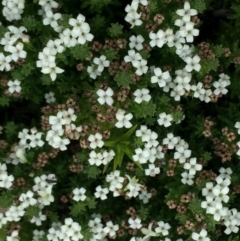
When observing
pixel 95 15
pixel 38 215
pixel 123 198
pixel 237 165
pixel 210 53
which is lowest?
pixel 38 215

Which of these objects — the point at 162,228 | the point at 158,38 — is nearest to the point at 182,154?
the point at 162,228

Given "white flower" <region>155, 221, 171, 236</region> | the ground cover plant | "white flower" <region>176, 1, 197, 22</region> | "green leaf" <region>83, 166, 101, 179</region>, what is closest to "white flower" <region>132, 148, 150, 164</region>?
the ground cover plant

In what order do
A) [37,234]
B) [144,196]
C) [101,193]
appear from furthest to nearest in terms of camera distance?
[144,196] → [37,234] → [101,193]

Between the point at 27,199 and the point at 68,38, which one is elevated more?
the point at 68,38

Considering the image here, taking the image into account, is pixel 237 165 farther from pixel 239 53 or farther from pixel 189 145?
pixel 239 53

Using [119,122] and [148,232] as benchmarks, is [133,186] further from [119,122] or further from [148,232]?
[119,122]

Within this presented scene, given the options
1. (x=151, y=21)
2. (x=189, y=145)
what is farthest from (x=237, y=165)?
(x=151, y=21)

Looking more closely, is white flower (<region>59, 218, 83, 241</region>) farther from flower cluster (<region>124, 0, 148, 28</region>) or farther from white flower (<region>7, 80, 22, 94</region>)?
flower cluster (<region>124, 0, 148, 28</region>)
